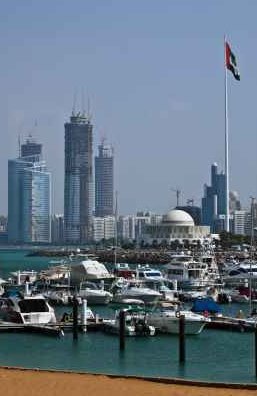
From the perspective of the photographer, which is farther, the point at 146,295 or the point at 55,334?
the point at 146,295

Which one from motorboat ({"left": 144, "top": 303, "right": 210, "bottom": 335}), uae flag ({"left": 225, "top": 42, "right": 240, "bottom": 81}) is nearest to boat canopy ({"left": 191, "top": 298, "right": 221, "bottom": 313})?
motorboat ({"left": 144, "top": 303, "right": 210, "bottom": 335})

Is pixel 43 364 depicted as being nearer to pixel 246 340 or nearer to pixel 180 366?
pixel 180 366

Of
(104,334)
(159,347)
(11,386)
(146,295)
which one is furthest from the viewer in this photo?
(146,295)

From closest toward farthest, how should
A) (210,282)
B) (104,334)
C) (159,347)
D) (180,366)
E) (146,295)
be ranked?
(180,366) → (159,347) → (104,334) → (146,295) → (210,282)

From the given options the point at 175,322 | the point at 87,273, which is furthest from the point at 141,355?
the point at 87,273

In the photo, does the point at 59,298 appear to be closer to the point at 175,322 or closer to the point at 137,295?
the point at 137,295

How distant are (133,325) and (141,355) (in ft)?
20.6

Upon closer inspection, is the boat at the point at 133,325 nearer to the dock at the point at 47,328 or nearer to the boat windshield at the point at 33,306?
Answer: the dock at the point at 47,328

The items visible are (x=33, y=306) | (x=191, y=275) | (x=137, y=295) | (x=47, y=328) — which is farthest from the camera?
(x=191, y=275)

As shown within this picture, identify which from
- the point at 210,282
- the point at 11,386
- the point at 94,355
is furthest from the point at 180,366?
the point at 210,282

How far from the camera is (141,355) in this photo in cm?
3953

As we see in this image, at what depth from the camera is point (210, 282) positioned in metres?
81.3

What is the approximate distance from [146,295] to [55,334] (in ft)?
69.8

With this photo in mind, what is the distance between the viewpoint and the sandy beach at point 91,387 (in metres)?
21.4
